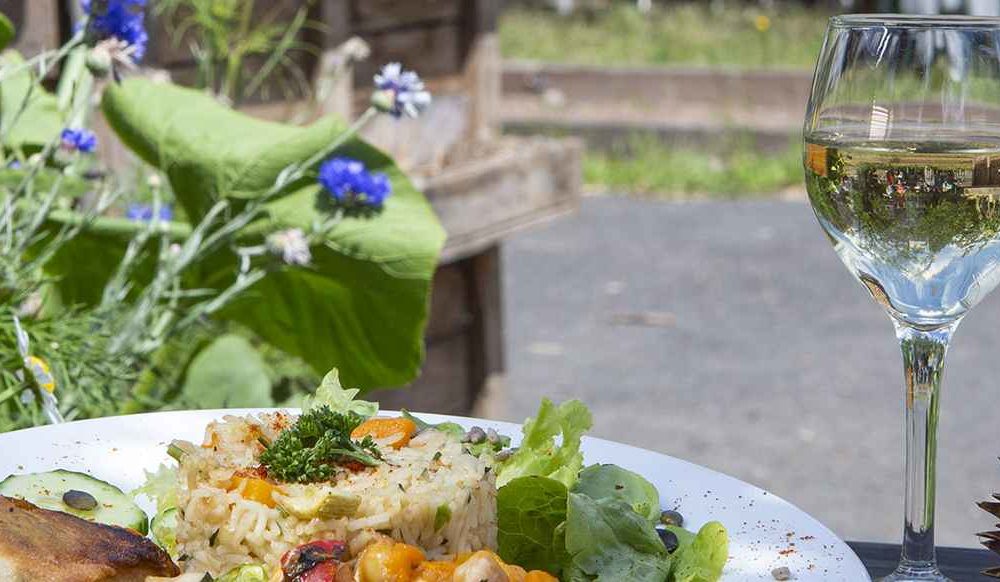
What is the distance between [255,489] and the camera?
1.08 metres

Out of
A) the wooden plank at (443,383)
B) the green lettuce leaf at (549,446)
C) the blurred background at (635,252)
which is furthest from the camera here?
the wooden plank at (443,383)

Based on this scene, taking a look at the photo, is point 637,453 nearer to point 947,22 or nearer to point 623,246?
point 947,22

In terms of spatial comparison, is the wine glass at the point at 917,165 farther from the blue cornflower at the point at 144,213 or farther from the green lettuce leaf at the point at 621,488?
the blue cornflower at the point at 144,213

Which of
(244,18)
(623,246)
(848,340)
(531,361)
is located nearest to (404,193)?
(244,18)

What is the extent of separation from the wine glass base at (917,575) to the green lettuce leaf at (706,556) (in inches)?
4.5

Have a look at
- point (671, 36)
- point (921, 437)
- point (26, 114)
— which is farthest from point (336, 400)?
point (671, 36)

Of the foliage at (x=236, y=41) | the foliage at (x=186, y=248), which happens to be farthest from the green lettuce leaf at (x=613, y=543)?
the foliage at (x=236, y=41)

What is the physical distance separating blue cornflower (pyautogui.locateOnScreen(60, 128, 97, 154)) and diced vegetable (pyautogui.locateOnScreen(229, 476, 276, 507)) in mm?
987

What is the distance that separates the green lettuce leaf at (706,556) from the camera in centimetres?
103

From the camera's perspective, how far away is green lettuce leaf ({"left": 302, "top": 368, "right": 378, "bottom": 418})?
49.1 inches

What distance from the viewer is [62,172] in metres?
1.96

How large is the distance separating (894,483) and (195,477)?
3.89 m

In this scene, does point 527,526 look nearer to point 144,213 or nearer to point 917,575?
point 917,575

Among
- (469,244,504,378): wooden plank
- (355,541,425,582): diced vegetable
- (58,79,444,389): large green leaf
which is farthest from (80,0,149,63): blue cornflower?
(469,244,504,378): wooden plank
